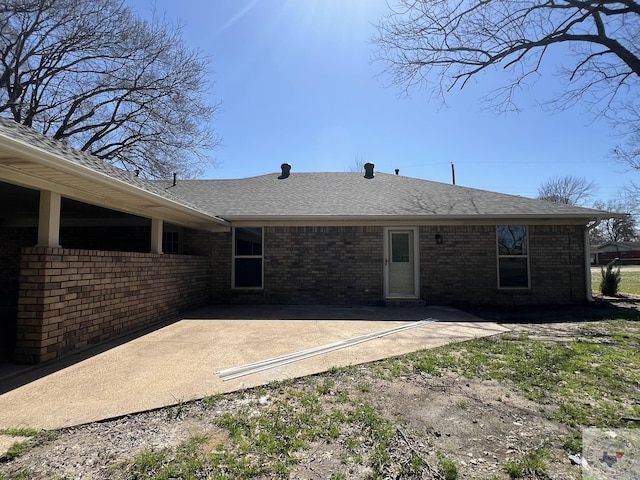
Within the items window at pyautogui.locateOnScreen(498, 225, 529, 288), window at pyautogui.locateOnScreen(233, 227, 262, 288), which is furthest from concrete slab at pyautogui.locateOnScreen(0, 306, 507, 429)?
window at pyautogui.locateOnScreen(498, 225, 529, 288)

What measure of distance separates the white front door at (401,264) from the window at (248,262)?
367 centimetres

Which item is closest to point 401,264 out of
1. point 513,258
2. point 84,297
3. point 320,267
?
point 320,267

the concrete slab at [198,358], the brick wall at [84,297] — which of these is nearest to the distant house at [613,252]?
the concrete slab at [198,358]

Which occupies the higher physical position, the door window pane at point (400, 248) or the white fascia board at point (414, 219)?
the white fascia board at point (414, 219)

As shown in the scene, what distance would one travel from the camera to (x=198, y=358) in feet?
15.1

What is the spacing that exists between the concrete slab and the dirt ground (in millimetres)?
327

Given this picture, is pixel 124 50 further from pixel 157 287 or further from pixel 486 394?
pixel 486 394

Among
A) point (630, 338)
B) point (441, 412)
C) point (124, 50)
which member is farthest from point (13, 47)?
point (630, 338)

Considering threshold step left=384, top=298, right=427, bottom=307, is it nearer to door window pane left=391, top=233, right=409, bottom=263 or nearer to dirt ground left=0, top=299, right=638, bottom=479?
door window pane left=391, top=233, right=409, bottom=263

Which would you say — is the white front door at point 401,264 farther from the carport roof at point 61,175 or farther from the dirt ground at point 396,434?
the dirt ground at point 396,434

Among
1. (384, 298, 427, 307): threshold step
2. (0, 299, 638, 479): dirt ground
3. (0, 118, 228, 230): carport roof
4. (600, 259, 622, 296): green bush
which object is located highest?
(0, 118, 228, 230): carport roof

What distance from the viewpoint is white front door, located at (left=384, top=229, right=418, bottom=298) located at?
975cm

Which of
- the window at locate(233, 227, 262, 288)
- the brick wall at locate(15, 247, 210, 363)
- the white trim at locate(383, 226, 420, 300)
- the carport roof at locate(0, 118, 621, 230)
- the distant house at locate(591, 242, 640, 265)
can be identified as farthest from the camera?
the distant house at locate(591, 242, 640, 265)

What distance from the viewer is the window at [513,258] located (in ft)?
31.4
